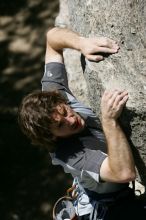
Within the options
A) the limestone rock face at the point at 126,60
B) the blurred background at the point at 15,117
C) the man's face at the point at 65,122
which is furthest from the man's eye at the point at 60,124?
the blurred background at the point at 15,117

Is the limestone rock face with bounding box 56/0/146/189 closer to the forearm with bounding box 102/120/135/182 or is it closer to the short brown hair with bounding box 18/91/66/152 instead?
the forearm with bounding box 102/120/135/182

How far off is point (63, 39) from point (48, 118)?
0.57 m

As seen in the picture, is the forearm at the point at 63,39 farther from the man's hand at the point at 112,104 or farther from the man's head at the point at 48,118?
the man's hand at the point at 112,104

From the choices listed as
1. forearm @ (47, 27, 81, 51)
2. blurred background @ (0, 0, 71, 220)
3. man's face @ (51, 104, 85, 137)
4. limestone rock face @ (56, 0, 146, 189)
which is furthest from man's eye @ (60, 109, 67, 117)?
blurred background @ (0, 0, 71, 220)

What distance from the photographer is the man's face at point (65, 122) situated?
2.51 metres

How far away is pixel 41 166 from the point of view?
4.25 metres

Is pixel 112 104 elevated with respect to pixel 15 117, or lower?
elevated

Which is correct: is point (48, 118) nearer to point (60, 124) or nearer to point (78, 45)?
point (60, 124)

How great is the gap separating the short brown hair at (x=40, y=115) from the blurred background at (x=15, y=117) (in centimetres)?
153

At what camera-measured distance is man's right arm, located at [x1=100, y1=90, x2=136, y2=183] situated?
7.54 ft

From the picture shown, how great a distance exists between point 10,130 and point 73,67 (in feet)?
3.26

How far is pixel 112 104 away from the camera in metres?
2.30

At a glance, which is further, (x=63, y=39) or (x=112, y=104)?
(x=63, y=39)

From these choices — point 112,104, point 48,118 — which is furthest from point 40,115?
point 112,104
